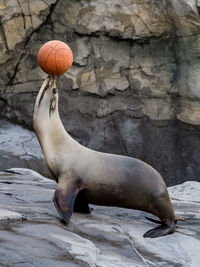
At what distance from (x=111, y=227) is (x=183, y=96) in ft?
19.9

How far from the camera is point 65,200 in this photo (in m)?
3.81

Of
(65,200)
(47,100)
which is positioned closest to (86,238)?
(65,200)

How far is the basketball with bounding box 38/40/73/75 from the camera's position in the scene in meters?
4.18

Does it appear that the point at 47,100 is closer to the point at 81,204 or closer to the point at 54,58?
the point at 54,58

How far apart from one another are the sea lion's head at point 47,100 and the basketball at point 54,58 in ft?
0.39

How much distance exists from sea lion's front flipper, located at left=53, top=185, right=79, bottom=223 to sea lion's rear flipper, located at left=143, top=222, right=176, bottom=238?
617 mm

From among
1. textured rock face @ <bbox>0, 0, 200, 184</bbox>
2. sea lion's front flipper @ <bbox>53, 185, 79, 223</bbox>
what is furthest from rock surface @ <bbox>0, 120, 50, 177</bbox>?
sea lion's front flipper @ <bbox>53, 185, 79, 223</bbox>

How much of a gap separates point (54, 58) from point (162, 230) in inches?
65.2

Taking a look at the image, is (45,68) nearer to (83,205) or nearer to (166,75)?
(83,205)

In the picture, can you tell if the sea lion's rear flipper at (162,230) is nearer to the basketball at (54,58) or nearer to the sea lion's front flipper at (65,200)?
the sea lion's front flipper at (65,200)

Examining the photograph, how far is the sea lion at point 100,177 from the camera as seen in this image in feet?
13.2

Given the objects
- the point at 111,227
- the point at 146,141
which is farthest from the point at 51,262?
the point at 146,141

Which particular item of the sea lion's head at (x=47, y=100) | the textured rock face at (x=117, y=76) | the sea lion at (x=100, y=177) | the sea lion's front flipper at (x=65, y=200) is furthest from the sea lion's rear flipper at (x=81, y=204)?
the textured rock face at (x=117, y=76)

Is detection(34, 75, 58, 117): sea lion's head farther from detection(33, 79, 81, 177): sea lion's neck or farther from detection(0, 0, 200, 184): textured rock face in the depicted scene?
detection(0, 0, 200, 184): textured rock face
